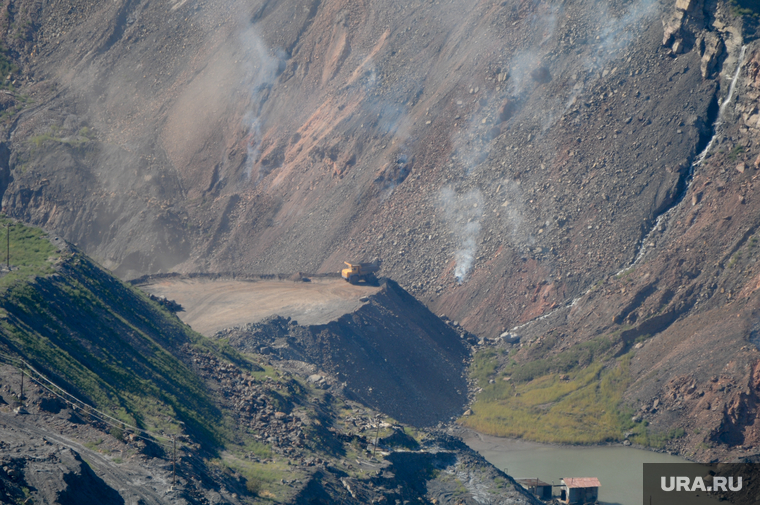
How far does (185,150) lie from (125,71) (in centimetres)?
1410

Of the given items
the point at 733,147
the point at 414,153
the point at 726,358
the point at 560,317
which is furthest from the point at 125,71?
the point at 726,358

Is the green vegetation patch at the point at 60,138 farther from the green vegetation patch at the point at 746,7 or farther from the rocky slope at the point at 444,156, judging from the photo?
the green vegetation patch at the point at 746,7

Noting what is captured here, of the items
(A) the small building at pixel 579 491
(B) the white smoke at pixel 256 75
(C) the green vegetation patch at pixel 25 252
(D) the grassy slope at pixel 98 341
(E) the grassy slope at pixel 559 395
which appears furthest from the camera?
(B) the white smoke at pixel 256 75

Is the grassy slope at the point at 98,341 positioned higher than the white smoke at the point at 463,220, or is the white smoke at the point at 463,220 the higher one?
the white smoke at the point at 463,220

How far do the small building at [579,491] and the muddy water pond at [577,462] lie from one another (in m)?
0.73

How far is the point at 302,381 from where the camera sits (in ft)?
135

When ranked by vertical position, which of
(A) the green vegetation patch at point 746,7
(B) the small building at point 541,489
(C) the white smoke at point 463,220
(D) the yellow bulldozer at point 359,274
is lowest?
(B) the small building at point 541,489

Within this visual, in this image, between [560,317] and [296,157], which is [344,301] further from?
[296,157]

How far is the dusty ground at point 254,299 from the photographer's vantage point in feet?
166

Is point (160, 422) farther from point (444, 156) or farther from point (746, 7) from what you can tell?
point (746, 7)

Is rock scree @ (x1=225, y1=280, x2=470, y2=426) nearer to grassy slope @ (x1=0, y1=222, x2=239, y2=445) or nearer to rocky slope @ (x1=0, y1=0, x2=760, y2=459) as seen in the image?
rocky slope @ (x1=0, y1=0, x2=760, y2=459)

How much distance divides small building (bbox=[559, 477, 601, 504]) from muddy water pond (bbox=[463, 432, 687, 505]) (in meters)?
0.73

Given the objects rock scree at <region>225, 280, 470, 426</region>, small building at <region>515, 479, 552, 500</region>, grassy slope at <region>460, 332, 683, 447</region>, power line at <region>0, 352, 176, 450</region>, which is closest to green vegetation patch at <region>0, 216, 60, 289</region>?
power line at <region>0, 352, 176, 450</region>

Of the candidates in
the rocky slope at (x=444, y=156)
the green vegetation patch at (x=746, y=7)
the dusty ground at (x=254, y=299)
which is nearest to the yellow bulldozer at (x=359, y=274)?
the dusty ground at (x=254, y=299)
